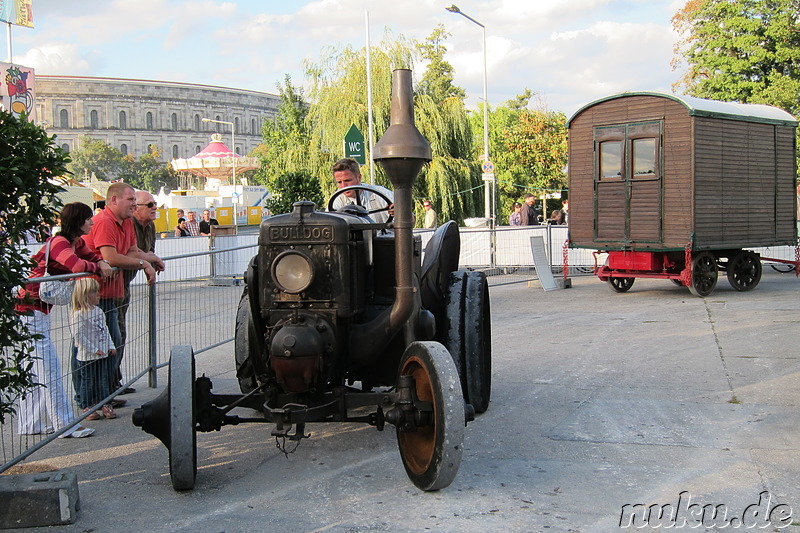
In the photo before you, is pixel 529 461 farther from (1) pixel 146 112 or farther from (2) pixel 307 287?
(1) pixel 146 112

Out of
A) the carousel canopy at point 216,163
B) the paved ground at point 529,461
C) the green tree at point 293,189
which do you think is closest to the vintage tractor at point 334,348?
the paved ground at point 529,461

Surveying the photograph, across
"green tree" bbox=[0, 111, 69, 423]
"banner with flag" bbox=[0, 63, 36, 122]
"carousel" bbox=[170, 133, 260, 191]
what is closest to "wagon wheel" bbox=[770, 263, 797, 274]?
"green tree" bbox=[0, 111, 69, 423]

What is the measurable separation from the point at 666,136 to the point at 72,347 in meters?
10.9

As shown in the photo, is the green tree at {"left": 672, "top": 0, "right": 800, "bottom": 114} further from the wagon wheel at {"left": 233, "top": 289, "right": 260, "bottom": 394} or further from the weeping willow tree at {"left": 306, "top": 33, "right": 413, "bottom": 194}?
the wagon wheel at {"left": 233, "top": 289, "right": 260, "bottom": 394}

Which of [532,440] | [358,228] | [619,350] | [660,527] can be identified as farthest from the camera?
[619,350]

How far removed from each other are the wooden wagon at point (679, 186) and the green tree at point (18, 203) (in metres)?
11.4

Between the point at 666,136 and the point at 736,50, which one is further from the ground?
the point at 736,50

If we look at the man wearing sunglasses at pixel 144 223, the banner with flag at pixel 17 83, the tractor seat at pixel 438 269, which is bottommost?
the tractor seat at pixel 438 269

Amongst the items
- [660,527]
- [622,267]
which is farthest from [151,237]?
[622,267]

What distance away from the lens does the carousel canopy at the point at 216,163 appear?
291ft

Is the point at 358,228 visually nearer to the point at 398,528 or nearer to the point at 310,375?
the point at 310,375

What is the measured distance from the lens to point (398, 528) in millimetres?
4258

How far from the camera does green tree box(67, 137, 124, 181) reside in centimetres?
10612

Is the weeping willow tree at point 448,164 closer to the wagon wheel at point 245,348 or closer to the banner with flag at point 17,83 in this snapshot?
the banner with flag at point 17,83
